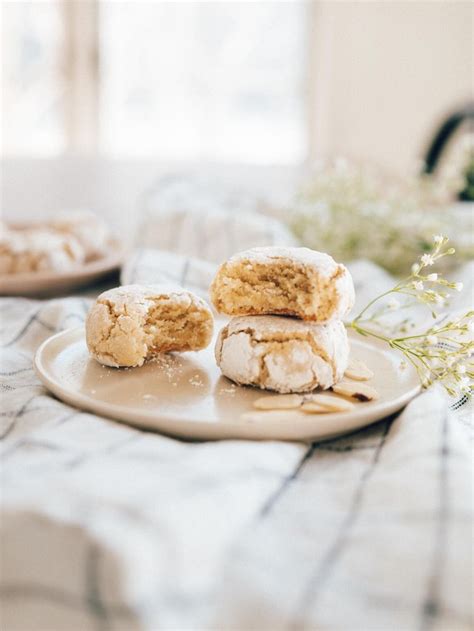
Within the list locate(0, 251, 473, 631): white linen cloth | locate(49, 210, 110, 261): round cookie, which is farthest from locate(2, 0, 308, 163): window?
locate(0, 251, 473, 631): white linen cloth

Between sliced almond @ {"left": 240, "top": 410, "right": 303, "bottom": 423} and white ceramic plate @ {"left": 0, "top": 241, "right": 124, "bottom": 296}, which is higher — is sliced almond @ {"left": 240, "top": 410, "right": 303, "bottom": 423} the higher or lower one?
the higher one

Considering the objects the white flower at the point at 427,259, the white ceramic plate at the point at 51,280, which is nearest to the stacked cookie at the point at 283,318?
the white flower at the point at 427,259

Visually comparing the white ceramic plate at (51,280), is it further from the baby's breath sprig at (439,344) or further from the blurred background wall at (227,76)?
the blurred background wall at (227,76)

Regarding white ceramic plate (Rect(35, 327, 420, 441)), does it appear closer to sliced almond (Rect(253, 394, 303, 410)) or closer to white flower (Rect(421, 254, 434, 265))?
sliced almond (Rect(253, 394, 303, 410))

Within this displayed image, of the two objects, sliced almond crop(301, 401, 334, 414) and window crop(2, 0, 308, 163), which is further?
window crop(2, 0, 308, 163)

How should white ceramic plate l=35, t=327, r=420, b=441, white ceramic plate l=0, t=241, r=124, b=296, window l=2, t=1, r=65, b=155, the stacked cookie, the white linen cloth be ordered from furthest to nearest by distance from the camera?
1. window l=2, t=1, r=65, b=155
2. white ceramic plate l=0, t=241, r=124, b=296
3. the stacked cookie
4. white ceramic plate l=35, t=327, r=420, b=441
5. the white linen cloth

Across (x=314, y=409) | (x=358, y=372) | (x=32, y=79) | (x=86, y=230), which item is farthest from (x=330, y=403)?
(x=32, y=79)
